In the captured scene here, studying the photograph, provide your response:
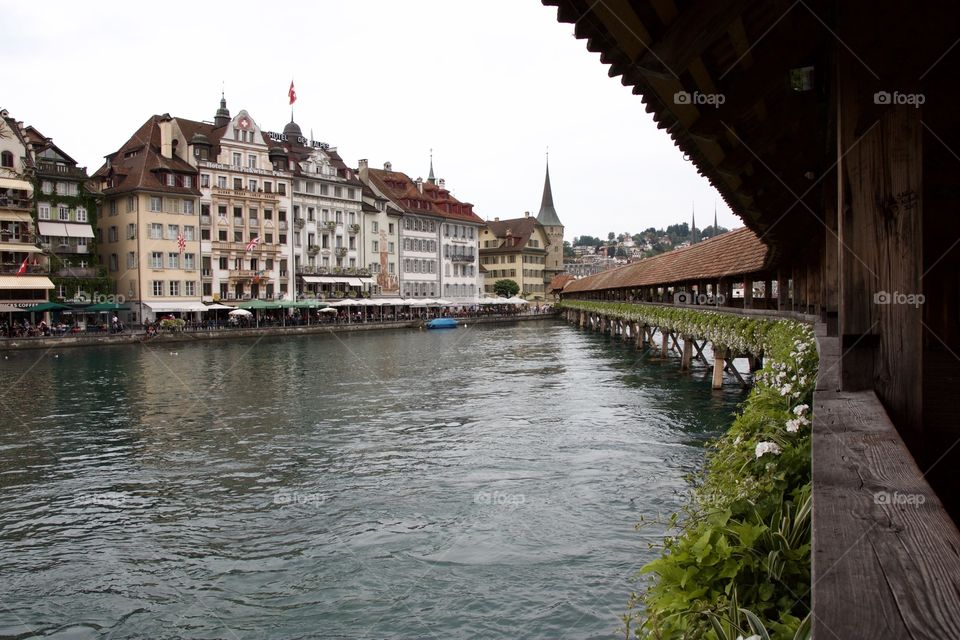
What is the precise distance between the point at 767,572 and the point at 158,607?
7.05 metres

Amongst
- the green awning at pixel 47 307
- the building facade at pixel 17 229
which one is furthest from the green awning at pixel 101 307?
the building facade at pixel 17 229

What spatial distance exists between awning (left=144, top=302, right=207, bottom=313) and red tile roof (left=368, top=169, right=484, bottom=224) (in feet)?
92.4

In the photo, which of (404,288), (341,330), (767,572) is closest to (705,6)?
(767,572)

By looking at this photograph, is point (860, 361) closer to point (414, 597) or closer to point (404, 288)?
point (414, 597)

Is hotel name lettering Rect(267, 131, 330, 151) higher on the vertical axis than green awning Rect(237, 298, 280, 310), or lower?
higher

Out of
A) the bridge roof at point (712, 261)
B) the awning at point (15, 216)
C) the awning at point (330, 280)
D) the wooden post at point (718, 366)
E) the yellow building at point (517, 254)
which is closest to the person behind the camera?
the bridge roof at point (712, 261)

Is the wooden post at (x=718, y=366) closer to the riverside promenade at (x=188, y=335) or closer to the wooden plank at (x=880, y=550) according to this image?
the wooden plank at (x=880, y=550)

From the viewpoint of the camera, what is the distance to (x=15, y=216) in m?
47.1

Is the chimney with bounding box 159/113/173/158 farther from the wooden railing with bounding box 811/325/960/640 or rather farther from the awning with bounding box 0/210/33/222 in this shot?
the wooden railing with bounding box 811/325/960/640

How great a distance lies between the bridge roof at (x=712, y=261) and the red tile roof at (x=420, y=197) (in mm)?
42021

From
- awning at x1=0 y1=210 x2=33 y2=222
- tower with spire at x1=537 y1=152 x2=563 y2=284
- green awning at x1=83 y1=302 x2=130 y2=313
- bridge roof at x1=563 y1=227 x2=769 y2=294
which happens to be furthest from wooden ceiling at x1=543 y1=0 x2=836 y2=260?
tower with spire at x1=537 y1=152 x2=563 y2=284

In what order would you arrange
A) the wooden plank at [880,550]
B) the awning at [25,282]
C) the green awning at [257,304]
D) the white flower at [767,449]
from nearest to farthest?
1. the wooden plank at [880,550]
2. the white flower at [767,449]
3. the awning at [25,282]
4. the green awning at [257,304]

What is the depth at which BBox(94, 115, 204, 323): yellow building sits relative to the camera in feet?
176

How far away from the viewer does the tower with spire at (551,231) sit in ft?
380
